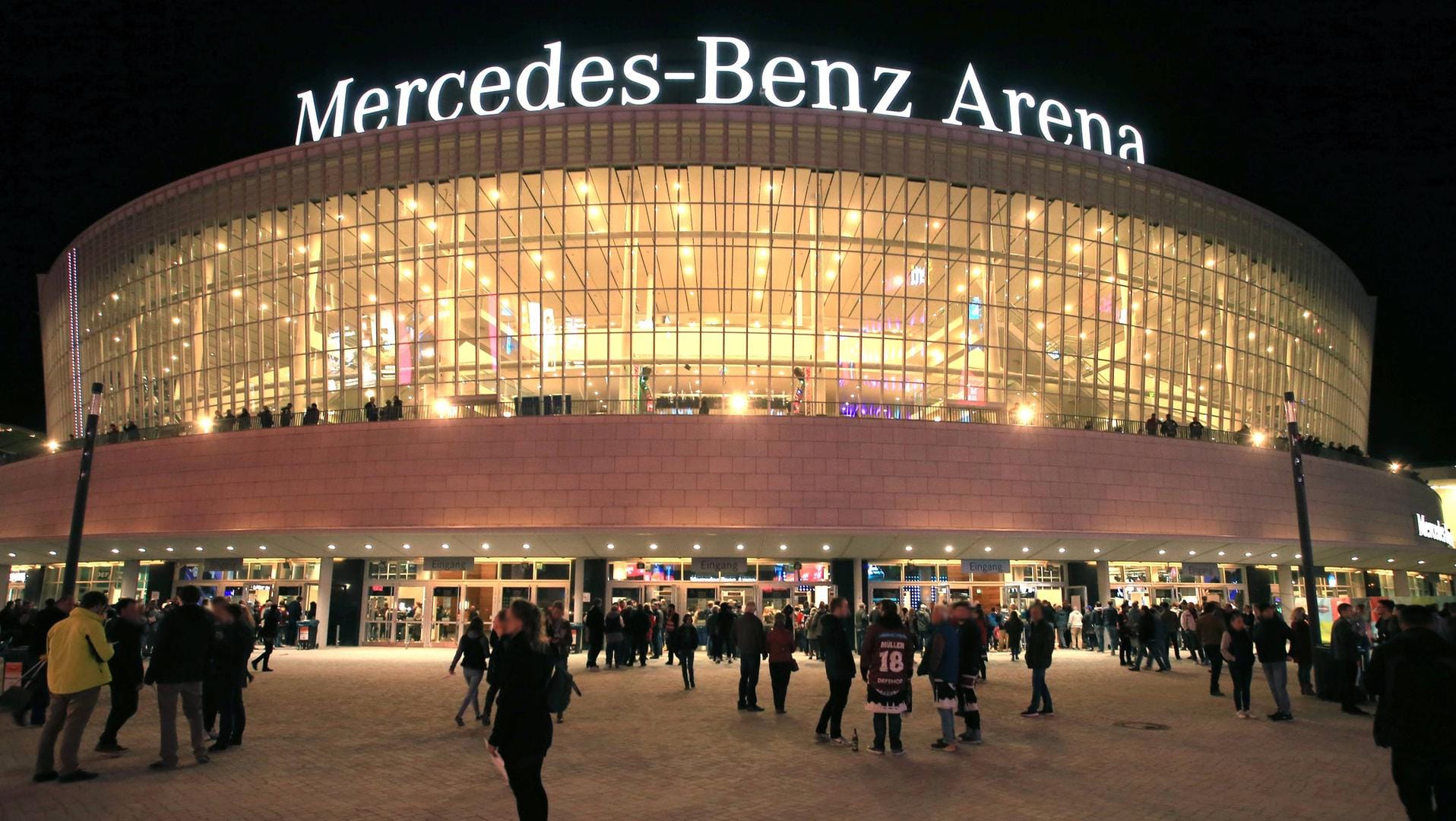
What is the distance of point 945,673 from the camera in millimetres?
12562

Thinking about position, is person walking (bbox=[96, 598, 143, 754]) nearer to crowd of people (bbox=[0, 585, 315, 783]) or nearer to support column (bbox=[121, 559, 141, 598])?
crowd of people (bbox=[0, 585, 315, 783])

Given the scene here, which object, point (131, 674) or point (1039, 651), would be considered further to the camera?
point (1039, 651)

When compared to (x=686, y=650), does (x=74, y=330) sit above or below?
above

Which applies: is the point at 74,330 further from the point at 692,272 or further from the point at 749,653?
the point at 749,653

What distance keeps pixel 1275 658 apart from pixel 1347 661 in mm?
2540

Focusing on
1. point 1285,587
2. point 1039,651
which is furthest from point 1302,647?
point 1285,587

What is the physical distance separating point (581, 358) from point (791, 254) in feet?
28.8

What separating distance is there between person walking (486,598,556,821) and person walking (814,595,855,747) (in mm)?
6170

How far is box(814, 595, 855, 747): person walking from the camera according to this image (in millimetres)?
12383

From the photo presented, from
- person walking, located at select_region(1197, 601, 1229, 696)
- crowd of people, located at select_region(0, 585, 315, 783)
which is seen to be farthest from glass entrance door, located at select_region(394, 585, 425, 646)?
person walking, located at select_region(1197, 601, 1229, 696)

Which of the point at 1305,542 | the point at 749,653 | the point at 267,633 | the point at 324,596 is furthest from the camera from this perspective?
the point at 324,596

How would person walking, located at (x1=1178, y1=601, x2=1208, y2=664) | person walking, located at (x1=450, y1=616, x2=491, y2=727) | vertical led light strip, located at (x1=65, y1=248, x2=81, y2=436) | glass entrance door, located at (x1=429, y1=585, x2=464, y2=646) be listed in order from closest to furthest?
person walking, located at (x1=450, y1=616, x2=491, y2=727), person walking, located at (x1=1178, y1=601, x2=1208, y2=664), glass entrance door, located at (x1=429, y1=585, x2=464, y2=646), vertical led light strip, located at (x1=65, y1=248, x2=81, y2=436)

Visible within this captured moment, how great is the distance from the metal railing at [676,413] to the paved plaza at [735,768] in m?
18.9

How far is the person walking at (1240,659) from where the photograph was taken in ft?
50.6
